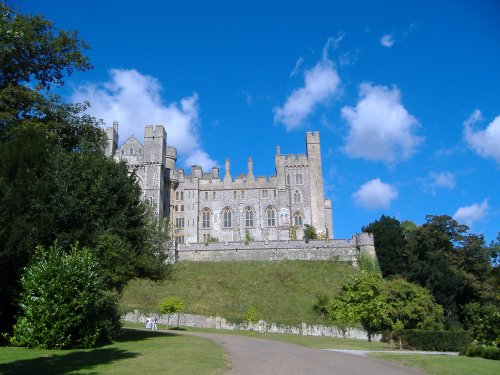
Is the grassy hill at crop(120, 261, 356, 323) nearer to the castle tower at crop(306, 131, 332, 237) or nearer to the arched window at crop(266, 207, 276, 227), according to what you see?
the castle tower at crop(306, 131, 332, 237)

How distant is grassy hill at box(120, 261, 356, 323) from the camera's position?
138ft

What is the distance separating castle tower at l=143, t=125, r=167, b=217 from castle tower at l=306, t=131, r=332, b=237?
25430 millimetres

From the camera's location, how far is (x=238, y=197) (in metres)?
78.6

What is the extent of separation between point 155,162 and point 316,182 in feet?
90.7

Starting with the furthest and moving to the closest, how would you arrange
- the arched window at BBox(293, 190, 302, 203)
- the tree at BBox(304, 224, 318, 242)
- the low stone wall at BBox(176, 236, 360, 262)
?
the arched window at BBox(293, 190, 302, 203) < the tree at BBox(304, 224, 318, 242) < the low stone wall at BBox(176, 236, 360, 262)

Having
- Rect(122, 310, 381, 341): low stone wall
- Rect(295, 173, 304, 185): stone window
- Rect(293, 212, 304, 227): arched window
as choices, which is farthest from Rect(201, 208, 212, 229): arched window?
Rect(122, 310, 381, 341): low stone wall

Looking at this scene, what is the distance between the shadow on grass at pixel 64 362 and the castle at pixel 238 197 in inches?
2263

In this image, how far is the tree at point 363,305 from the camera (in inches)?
1353

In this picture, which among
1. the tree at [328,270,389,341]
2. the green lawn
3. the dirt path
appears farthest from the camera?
the tree at [328,270,389,341]

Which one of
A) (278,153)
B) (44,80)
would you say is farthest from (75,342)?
(278,153)

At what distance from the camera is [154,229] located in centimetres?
2806

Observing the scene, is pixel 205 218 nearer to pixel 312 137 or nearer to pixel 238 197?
pixel 238 197

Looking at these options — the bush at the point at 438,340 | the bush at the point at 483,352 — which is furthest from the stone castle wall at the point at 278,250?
the bush at the point at 483,352

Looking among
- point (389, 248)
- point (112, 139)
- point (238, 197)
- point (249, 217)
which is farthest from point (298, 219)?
point (112, 139)
